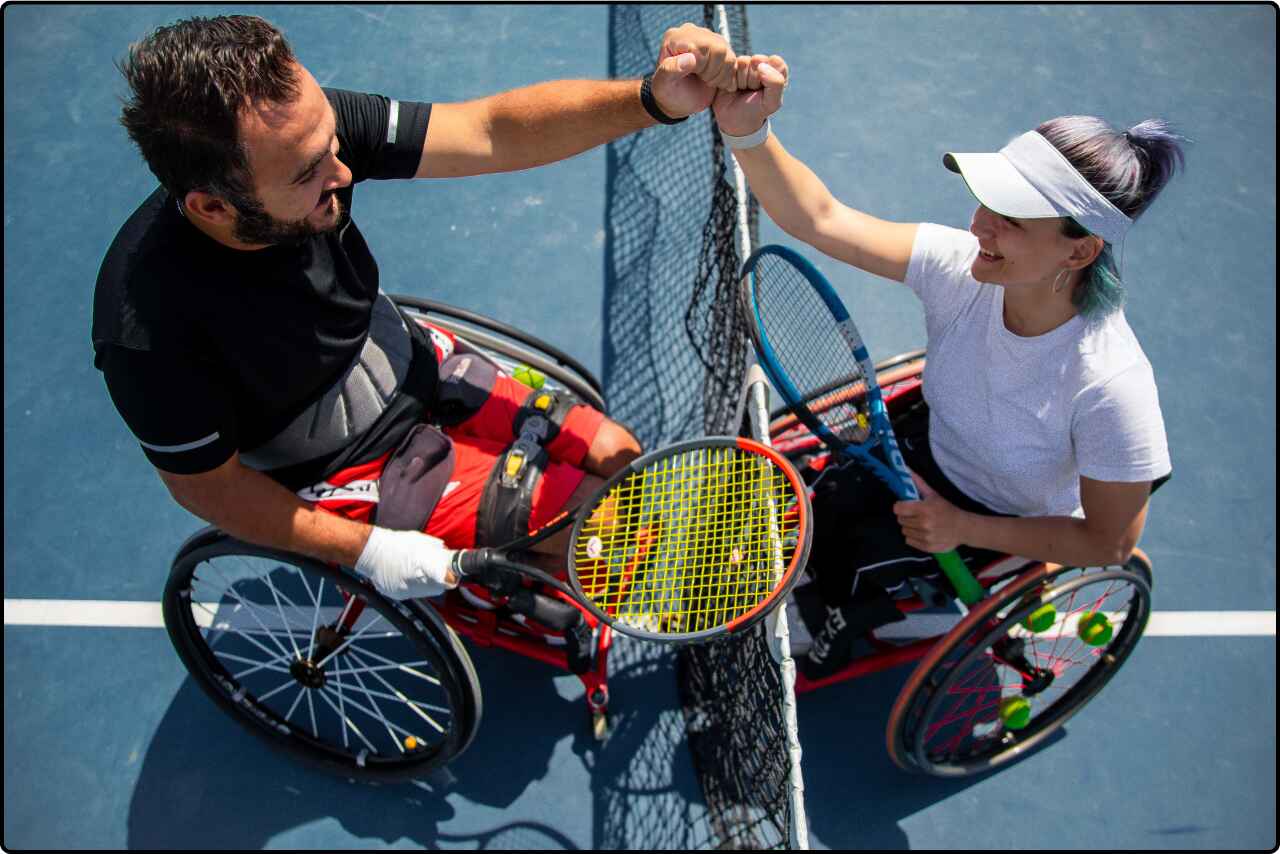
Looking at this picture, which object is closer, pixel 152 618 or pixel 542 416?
pixel 542 416

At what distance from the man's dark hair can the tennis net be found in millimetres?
1430

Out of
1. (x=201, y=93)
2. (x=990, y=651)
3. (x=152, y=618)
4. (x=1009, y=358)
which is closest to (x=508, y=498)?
(x=201, y=93)

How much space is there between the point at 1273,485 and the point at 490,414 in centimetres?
330

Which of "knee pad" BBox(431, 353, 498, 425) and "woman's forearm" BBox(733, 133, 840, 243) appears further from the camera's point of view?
"knee pad" BBox(431, 353, 498, 425)

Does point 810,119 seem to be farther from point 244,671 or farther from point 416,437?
point 244,671

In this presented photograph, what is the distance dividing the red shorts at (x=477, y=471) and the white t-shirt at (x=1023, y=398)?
1.09m

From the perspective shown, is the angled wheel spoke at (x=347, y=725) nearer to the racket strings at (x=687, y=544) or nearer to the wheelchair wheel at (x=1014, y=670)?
the racket strings at (x=687, y=544)

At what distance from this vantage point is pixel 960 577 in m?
2.77

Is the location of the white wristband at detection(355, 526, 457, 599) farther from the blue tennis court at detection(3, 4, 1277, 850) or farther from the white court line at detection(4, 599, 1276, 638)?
the white court line at detection(4, 599, 1276, 638)

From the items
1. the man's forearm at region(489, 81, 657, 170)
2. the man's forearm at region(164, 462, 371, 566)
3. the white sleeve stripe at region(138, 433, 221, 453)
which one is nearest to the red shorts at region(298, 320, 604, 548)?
the man's forearm at region(164, 462, 371, 566)

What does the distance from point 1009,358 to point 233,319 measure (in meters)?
1.92

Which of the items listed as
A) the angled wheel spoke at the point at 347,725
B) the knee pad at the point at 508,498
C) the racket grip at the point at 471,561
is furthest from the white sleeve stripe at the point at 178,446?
the angled wheel spoke at the point at 347,725

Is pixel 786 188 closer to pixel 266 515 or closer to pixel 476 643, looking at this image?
pixel 266 515

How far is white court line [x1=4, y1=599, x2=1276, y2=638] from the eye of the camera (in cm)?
348
